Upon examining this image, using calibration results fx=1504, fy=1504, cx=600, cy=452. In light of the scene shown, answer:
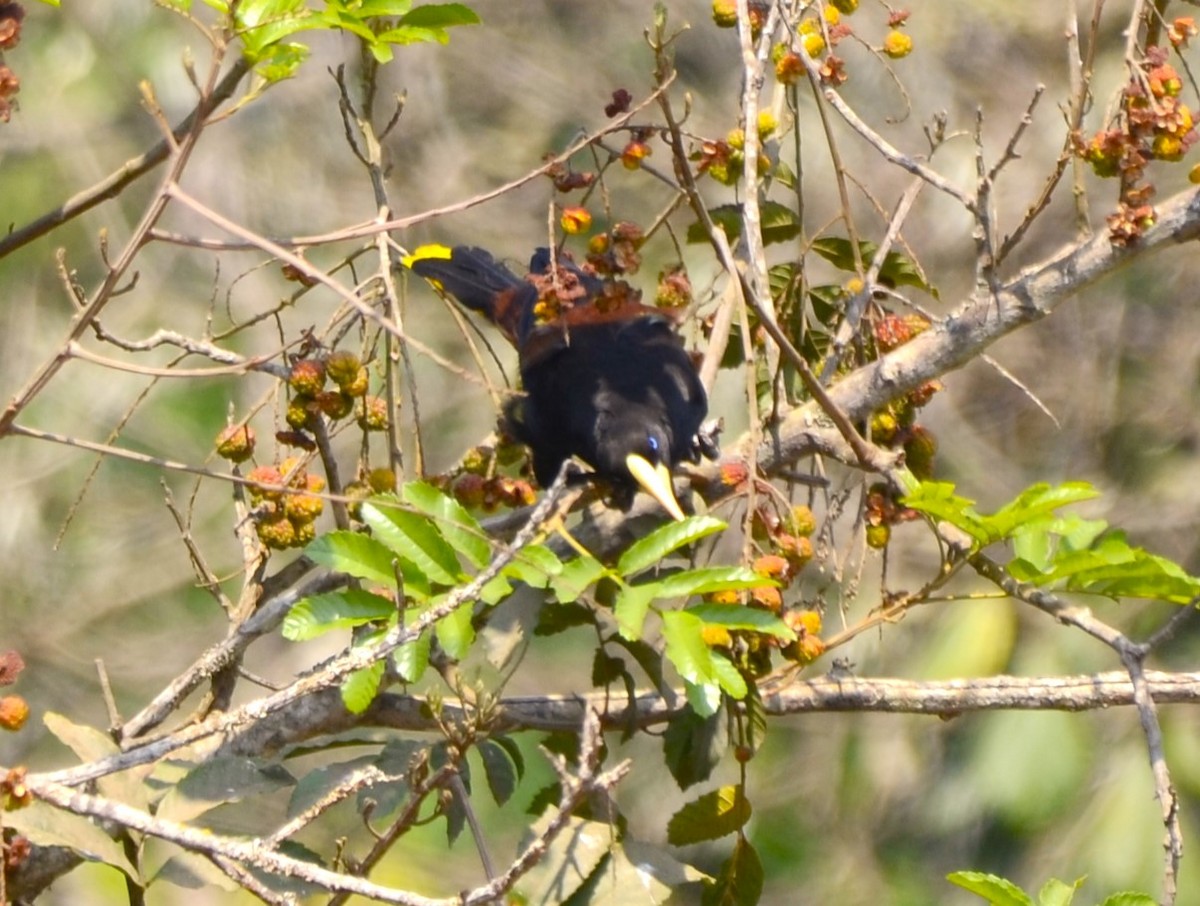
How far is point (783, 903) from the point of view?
435cm

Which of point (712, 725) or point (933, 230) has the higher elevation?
point (933, 230)

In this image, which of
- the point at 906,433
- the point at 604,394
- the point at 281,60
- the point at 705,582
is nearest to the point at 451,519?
the point at 705,582

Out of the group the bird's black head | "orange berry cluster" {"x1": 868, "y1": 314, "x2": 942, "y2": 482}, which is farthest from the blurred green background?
"orange berry cluster" {"x1": 868, "y1": 314, "x2": 942, "y2": 482}

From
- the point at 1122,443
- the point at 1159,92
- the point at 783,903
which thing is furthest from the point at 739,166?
the point at 783,903

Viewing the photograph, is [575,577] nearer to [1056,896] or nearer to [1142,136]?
[1056,896]

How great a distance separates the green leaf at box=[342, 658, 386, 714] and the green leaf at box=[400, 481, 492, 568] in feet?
0.53

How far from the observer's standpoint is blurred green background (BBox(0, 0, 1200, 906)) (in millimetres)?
4047

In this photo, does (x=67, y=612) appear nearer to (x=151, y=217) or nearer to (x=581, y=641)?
(x=581, y=641)

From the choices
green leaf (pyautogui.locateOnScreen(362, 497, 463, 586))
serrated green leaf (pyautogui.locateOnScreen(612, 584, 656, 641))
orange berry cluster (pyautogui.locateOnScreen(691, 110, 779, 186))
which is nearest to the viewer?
serrated green leaf (pyautogui.locateOnScreen(612, 584, 656, 641))

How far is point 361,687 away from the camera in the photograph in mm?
1562

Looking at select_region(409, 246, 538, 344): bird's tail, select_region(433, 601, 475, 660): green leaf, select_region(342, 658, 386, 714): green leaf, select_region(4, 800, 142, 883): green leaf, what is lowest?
select_region(4, 800, 142, 883): green leaf

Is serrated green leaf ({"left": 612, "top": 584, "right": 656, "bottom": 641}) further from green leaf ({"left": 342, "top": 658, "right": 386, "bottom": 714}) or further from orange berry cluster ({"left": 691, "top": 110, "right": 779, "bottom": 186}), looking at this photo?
orange berry cluster ({"left": 691, "top": 110, "right": 779, "bottom": 186})

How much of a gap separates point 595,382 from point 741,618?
1392 millimetres

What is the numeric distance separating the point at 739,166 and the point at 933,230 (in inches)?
87.8
